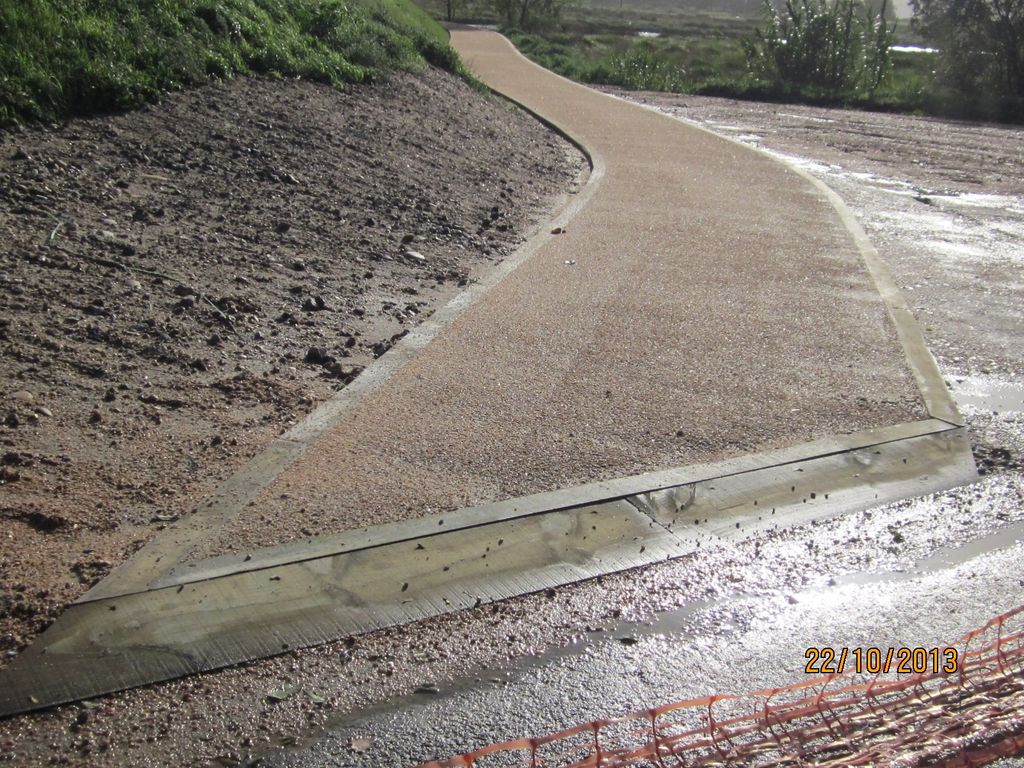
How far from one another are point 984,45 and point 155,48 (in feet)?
92.6

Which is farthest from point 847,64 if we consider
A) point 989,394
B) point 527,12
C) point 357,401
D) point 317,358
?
point 357,401

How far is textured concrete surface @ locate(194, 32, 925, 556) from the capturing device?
5965mm

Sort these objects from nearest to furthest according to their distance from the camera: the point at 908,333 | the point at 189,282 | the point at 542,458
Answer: the point at 542,458 → the point at 189,282 → the point at 908,333

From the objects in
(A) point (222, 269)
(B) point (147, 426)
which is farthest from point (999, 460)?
(A) point (222, 269)

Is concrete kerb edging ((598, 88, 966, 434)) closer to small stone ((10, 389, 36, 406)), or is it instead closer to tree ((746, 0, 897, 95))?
small stone ((10, 389, 36, 406))

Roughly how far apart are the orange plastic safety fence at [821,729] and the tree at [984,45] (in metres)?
32.0

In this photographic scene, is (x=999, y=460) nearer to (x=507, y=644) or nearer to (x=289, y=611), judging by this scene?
(x=507, y=644)

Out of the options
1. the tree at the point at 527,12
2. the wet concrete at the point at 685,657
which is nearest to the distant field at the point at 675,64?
the tree at the point at 527,12

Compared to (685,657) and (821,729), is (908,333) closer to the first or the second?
(685,657)

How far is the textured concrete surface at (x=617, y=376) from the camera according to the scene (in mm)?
5965

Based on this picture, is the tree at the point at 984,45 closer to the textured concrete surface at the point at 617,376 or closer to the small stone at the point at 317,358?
the textured concrete surface at the point at 617,376

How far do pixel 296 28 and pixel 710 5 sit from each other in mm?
125188

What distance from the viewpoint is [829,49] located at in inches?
1447

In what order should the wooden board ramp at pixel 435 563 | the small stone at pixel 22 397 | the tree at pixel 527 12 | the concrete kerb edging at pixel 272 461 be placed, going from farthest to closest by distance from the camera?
the tree at pixel 527 12 → the small stone at pixel 22 397 → the concrete kerb edging at pixel 272 461 → the wooden board ramp at pixel 435 563
